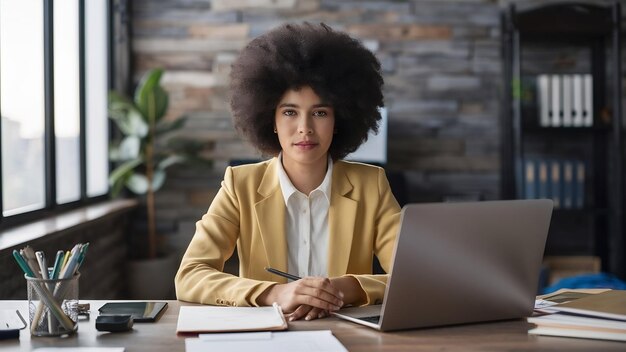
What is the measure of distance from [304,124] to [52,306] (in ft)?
2.62

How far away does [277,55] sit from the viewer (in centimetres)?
198

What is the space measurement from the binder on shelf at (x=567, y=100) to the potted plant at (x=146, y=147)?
223 cm

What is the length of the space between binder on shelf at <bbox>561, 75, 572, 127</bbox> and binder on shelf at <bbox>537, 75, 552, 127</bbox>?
92 millimetres

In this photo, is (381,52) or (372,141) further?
(381,52)

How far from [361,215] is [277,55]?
1.59 feet

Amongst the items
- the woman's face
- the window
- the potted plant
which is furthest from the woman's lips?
the potted plant

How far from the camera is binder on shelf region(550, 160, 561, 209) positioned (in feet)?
14.7

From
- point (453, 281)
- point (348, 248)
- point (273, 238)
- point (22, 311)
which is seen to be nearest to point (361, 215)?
point (348, 248)

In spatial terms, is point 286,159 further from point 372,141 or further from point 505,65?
point 505,65

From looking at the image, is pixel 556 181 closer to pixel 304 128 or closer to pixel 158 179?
pixel 158 179

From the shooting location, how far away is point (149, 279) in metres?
4.43

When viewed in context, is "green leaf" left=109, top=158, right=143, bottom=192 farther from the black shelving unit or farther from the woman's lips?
the woman's lips

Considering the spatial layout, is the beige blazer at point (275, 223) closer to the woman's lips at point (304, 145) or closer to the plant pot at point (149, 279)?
the woman's lips at point (304, 145)

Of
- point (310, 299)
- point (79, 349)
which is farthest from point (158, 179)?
point (79, 349)
